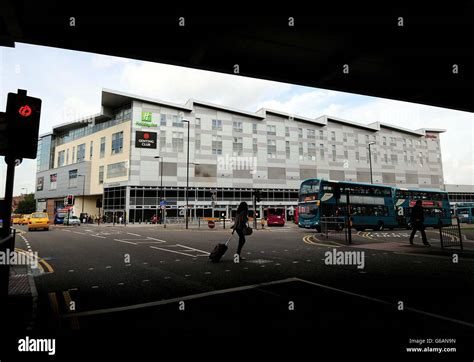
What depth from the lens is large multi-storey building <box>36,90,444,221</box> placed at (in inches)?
1816

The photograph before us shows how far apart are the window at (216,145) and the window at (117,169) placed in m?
14.5

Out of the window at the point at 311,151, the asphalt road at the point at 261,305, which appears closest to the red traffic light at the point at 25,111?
the asphalt road at the point at 261,305

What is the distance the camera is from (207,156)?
49375 mm

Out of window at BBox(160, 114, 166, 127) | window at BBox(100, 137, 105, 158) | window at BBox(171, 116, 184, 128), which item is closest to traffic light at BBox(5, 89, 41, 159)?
window at BBox(160, 114, 166, 127)

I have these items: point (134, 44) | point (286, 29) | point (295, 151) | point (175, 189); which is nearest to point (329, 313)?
point (286, 29)

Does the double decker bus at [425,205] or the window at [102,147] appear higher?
the window at [102,147]

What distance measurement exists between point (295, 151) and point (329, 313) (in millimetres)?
53098

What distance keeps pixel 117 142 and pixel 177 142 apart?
1044 cm

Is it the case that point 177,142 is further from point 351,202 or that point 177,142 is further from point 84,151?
point 351,202

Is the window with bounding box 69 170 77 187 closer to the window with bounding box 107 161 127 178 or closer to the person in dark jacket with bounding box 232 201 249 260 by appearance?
the window with bounding box 107 161 127 178

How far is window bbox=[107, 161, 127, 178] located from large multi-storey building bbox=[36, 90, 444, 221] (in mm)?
167

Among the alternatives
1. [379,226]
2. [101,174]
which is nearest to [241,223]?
[379,226]

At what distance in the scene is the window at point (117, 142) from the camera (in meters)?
48.1

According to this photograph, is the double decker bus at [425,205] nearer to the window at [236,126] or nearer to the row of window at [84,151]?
the window at [236,126]
